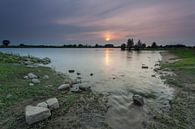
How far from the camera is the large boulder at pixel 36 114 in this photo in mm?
7926

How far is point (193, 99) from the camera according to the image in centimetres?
1276

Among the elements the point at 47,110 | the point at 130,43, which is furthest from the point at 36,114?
the point at 130,43

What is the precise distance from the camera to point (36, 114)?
8.02 meters

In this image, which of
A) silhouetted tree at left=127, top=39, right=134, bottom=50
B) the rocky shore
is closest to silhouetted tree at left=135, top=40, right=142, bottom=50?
silhouetted tree at left=127, top=39, right=134, bottom=50

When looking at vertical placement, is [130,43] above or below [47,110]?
above

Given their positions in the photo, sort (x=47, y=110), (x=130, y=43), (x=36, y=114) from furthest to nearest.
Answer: (x=130, y=43) < (x=47, y=110) < (x=36, y=114)

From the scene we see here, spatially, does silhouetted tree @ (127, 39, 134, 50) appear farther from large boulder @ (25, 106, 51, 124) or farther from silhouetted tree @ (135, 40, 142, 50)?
large boulder @ (25, 106, 51, 124)

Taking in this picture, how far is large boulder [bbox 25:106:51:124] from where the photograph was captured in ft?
26.0

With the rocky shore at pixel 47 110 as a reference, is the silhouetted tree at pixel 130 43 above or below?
above

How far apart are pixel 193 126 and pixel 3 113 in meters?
8.96

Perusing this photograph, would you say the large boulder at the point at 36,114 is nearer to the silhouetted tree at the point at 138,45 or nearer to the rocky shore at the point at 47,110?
the rocky shore at the point at 47,110

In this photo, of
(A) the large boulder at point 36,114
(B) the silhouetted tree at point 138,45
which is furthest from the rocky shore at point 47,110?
(B) the silhouetted tree at point 138,45

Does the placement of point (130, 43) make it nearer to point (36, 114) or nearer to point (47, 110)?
point (47, 110)

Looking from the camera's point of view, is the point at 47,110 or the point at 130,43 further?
the point at 130,43
